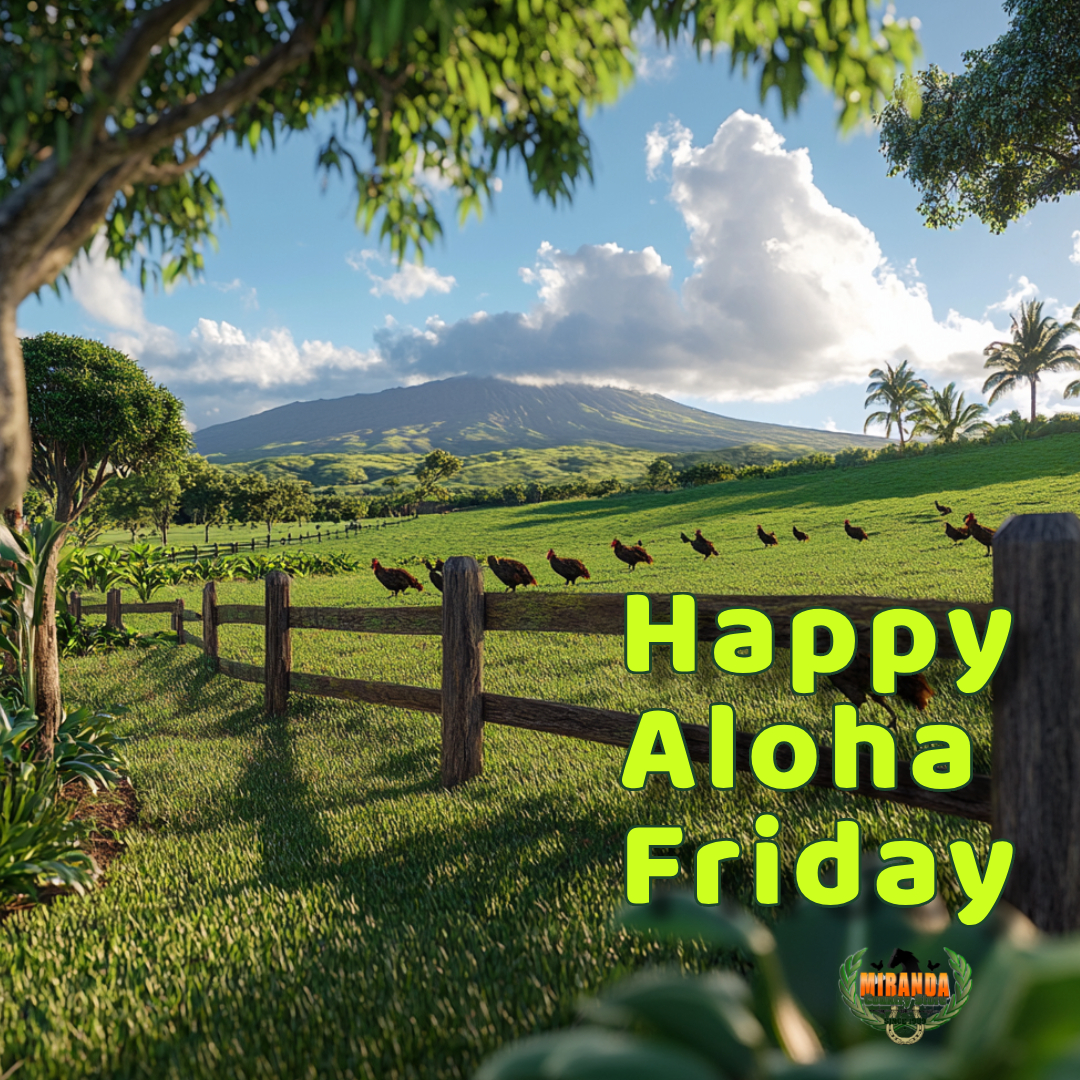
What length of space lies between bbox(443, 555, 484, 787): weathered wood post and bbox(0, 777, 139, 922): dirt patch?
2103 millimetres

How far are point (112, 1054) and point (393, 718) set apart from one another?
14.7 feet

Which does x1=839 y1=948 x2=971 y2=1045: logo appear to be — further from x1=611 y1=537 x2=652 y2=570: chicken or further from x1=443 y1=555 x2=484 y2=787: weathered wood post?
x1=611 y1=537 x2=652 y2=570: chicken

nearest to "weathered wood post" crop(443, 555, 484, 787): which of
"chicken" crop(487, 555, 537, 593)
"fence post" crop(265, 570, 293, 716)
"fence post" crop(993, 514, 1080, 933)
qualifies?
"fence post" crop(265, 570, 293, 716)

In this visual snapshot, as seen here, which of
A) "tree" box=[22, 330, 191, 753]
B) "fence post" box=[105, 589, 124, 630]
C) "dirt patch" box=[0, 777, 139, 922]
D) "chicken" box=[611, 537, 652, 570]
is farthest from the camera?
"chicken" box=[611, 537, 652, 570]

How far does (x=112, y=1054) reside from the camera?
6.61ft

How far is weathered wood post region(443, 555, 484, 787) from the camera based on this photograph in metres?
4.55

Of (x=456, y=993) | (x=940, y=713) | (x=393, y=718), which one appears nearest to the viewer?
(x=456, y=993)

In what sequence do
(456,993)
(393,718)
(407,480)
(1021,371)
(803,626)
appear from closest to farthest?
(456,993) < (803,626) < (393,718) < (1021,371) < (407,480)

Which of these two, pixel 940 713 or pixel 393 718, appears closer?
pixel 940 713

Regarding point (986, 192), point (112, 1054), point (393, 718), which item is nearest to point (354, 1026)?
point (112, 1054)

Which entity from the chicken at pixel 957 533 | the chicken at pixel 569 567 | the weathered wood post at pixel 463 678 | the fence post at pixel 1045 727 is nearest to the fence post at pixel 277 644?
the weathered wood post at pixel 463 678

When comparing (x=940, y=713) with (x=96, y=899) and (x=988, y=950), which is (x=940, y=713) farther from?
(x=96, y=899)

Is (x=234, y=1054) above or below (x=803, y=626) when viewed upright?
below

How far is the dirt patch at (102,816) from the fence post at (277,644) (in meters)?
2.07
